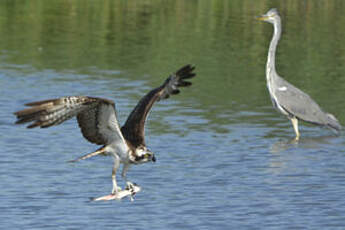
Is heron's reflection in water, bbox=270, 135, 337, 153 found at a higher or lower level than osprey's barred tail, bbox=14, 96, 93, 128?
lower

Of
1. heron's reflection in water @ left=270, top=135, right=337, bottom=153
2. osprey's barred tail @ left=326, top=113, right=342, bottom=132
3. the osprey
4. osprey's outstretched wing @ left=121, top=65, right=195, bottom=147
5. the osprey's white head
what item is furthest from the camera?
osprey's barred tail @ left=326, top=113, right=342, bottom=132

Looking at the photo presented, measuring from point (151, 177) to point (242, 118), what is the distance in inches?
156

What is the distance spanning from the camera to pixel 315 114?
15.2 metres

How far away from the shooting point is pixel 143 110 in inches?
404

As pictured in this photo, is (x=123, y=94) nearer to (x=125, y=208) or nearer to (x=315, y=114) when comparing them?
(x=315, y=114)

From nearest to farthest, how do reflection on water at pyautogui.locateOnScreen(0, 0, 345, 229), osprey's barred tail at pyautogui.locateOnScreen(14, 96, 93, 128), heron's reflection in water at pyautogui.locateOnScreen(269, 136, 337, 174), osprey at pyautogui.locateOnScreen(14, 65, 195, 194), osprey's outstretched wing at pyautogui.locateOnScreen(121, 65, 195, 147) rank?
osprey's barred tail at pyautogui.locateOnScreen(14, 96, 93, 128)
osprey at pyautogui.locateOnScreen(14, 65, 195, 194)
osprey's outstretched wing at pyautogui.locateOnScreen(121, 65, 195, 147)
reflection on water at pyautogui.locateOnScreen(0, 0, 345, 229)
heron's reflection in water at pyautogui.locateOnScreen(269, 136, 337, 174)

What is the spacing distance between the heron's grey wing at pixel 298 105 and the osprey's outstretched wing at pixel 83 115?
222 inches

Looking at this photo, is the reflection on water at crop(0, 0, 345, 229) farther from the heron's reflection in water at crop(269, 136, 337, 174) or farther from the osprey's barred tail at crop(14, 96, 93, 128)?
the osprey's barred tail at crop(14, 96, 93, 128)

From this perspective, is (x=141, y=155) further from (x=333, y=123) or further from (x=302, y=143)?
(x=333, y=123)

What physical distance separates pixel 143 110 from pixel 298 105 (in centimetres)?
530

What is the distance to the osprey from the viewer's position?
8.70m

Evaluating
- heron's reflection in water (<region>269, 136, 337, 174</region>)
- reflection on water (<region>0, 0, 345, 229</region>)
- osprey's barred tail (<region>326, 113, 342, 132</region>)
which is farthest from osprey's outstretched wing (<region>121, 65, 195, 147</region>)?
osprey's barred tail (<region>326, 113, 342, 132</region>)

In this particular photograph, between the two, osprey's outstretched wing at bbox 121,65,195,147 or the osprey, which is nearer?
the osprey

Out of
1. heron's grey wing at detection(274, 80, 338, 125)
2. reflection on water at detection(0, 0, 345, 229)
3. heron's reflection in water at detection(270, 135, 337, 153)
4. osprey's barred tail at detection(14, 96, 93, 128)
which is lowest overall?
heron's reflection in water at detection(270, 135, 337, 153)
